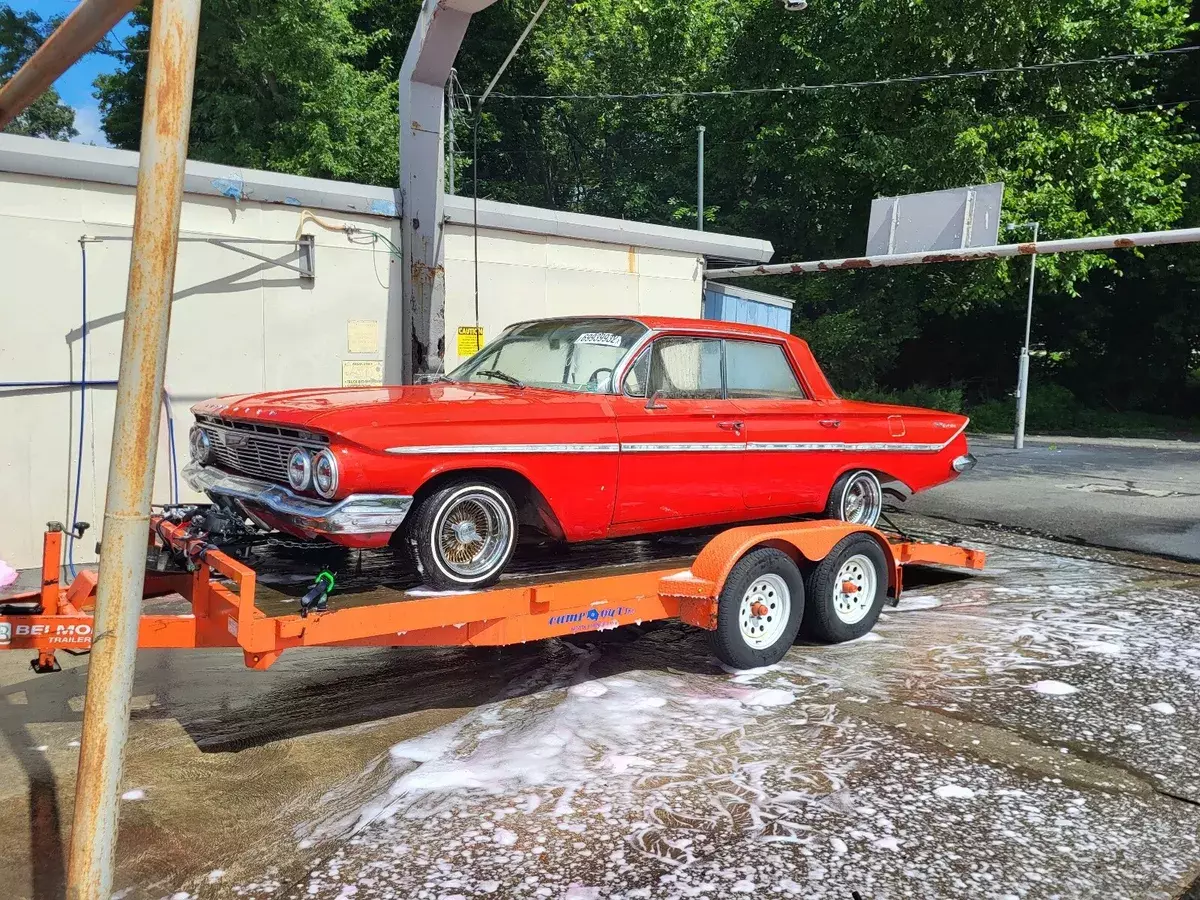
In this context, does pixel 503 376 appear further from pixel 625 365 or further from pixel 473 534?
pixel 473 534

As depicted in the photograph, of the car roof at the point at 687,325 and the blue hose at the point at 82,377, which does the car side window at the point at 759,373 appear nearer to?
the car roof at the point at 687,325

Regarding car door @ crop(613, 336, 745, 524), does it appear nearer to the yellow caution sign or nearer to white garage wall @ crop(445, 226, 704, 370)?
white garage wall @ crop(445, 226, 704, 370)

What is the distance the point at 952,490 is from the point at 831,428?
7.47m

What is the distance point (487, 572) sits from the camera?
4.73m

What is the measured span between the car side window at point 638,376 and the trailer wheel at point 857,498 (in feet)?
5.51

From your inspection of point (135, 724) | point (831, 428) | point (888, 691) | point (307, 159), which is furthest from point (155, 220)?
point (307, 159)

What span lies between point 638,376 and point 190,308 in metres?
4.75

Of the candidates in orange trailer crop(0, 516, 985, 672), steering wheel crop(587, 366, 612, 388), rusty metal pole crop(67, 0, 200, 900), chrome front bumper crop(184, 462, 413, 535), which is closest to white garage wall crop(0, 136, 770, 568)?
orange trailer crop(0, 516, 985, 672)

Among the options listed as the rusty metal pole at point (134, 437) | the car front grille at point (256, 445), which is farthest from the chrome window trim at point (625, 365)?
the rusty metal pole at point (134, 437)

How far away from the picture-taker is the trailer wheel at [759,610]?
210 inches

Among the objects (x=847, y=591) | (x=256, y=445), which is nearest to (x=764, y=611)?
(x=847, y=591)

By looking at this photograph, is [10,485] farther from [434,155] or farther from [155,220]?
[155,220]

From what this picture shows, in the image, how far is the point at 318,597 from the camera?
3.96 metres

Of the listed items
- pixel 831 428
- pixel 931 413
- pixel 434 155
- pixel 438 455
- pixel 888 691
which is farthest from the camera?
pixel 434 155
